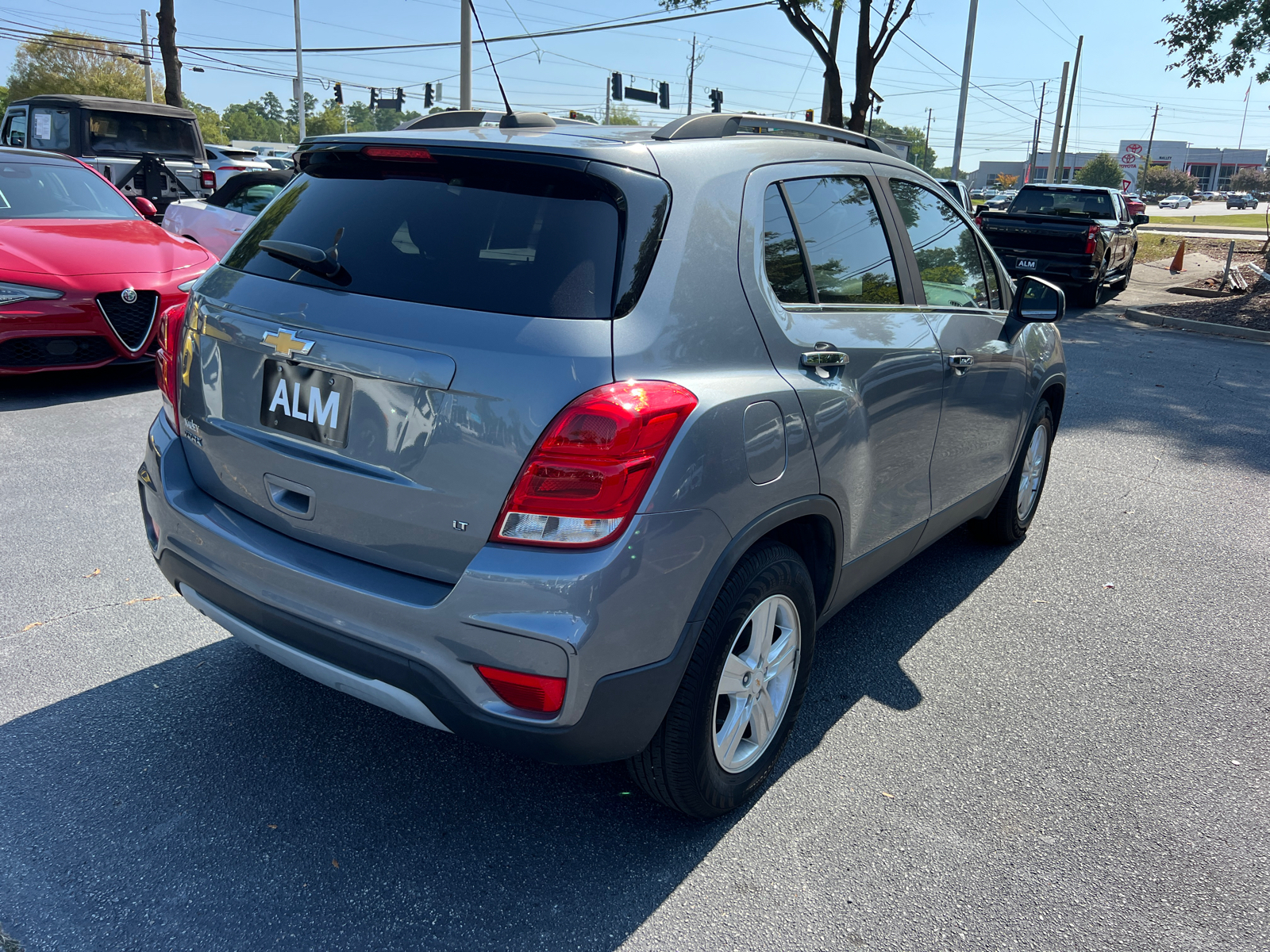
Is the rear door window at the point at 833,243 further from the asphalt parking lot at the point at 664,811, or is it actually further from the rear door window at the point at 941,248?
the asphalt parking lot at the point at 664,811

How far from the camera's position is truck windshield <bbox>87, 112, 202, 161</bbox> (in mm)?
14484

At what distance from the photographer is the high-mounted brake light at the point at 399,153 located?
2527 mm

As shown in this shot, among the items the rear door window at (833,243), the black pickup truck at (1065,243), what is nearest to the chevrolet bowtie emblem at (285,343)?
the rear door window at (833,243)

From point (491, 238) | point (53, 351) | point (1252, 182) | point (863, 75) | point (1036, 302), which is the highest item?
point (1252, 182)

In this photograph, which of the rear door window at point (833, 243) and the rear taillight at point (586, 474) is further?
the rear door window at point (833, 243)

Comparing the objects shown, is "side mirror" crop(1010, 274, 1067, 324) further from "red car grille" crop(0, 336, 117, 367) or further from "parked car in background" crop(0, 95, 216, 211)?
"parked car in background" crop(0, 95, 216, 211)

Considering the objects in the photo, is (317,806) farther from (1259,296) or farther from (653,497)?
(1259,296)

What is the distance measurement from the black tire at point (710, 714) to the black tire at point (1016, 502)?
2306 mm

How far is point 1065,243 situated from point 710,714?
14489 mm

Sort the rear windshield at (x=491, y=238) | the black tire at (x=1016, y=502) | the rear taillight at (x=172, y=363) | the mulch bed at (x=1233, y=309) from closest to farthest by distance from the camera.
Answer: the rear windshield at (x=491, y=238) < the rear taillight at (x=172, y=363) < the black tire at (x=1016, y=502) < the mulch bed at (x=1233, y=309)

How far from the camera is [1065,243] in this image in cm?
1473

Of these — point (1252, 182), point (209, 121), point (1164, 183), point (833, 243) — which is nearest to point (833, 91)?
point (833, 243)

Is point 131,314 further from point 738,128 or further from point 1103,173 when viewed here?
point 1103,173

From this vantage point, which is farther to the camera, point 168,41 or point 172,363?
point 168,41
